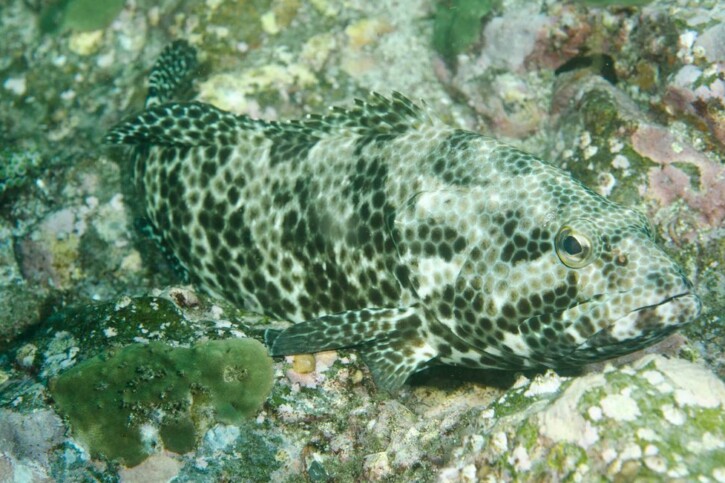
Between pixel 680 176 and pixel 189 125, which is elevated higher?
pixel 189 125

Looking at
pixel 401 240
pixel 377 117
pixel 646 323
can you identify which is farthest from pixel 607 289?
pixel 377 117

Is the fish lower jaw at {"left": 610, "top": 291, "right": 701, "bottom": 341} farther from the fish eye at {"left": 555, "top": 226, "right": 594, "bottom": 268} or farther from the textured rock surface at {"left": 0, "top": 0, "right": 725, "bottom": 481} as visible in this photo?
the fish eye at {"left": 555, "top": 226, "right": 594, "bottom": 268}

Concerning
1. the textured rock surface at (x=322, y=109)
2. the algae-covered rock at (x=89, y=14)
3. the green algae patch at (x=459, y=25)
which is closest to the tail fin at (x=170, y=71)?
the textured rock surface at (x=322, y=109)

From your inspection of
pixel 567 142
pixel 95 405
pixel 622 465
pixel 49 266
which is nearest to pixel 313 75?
pixel 567 142

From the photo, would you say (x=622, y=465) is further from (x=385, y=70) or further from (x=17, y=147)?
(x=17, y=147)

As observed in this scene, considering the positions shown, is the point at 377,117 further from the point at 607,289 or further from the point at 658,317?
the point at 658,317

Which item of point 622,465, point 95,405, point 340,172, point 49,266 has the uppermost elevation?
point 340,172
